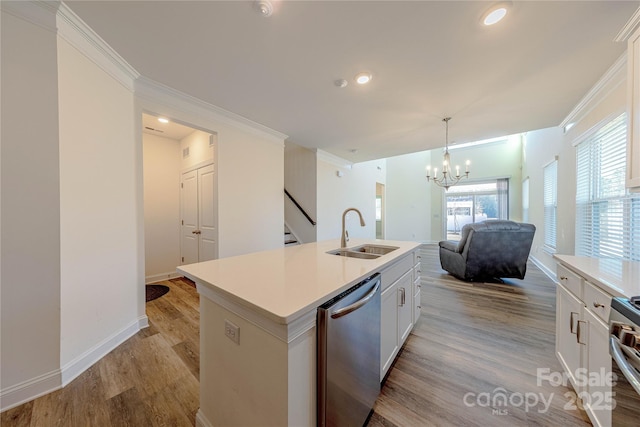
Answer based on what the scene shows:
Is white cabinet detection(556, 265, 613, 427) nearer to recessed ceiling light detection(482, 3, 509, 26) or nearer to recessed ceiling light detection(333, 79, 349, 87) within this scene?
recessed ceiling light detection(482, 3, 509, 26)

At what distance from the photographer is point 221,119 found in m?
2.98

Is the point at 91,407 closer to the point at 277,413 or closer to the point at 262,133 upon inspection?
the point at 277,413

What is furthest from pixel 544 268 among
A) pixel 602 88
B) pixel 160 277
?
pixel 160 277

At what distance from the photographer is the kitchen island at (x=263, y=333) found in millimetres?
821

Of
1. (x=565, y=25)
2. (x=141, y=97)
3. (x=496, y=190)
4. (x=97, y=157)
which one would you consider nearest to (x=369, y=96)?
(x=565, y=25)

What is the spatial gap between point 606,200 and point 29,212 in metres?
5.05

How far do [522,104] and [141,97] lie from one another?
174 inches

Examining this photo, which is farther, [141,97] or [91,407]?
[141,97]

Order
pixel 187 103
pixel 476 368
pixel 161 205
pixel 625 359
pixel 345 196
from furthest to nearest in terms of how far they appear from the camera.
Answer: pixel 345 196
pixel 161 205
pixel 187 103
pixel 476 368
pixel 625 359

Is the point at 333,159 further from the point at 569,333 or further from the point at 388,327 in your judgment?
the point at 569,333

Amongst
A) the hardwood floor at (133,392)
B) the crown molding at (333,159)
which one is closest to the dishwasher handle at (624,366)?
the hardwood floor at (133,392)

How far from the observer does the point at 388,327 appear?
1623 millimetres

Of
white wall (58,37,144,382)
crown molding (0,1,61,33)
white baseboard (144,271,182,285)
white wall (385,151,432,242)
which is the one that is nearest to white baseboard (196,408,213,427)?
white wall (58,37,144,382)

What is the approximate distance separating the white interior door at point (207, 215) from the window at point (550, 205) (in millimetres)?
5803
